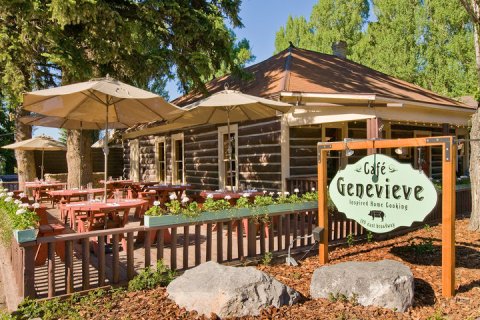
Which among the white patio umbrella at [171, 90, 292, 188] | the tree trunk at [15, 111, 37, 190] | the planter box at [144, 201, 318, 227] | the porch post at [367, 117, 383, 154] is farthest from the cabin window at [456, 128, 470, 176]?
the tree trunk at [15, 111, 37, 190]

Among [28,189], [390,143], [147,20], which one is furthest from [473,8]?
[28,189]

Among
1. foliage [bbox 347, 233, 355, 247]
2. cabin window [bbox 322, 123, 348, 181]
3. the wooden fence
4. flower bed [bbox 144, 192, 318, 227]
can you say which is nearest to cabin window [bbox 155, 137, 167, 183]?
cabin window [bbox 322, 123, 348, 181]

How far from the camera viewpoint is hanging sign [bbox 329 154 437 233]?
4.54 metres

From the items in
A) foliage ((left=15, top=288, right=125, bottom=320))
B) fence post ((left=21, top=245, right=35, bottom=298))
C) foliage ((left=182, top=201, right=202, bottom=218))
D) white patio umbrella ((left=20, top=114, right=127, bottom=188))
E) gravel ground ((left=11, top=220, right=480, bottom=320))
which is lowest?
gravel ground ((left=11, top=220, right=480, bottom=320))

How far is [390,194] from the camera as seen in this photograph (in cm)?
482

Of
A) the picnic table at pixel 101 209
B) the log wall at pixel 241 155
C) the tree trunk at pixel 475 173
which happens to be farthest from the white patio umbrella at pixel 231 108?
the tree trunk at pixel 475 173

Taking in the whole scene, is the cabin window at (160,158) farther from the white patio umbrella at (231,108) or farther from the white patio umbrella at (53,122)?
the white patio umbrella at (231,108)

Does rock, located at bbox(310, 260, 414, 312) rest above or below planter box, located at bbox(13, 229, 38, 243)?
below

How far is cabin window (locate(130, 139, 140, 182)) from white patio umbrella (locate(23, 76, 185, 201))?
10.6m

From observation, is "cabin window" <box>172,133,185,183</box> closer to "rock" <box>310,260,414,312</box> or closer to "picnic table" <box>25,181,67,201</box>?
"picnic table" <box>25,181,67,201</box>

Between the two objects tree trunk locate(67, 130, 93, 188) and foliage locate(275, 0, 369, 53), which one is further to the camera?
foliage locate(275, 0, 369, 53)

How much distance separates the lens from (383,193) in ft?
16.1

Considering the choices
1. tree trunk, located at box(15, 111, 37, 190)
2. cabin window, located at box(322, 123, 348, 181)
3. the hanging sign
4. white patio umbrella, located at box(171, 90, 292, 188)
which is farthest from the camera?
tree trunk, located at box(15, 111, 37, 190)

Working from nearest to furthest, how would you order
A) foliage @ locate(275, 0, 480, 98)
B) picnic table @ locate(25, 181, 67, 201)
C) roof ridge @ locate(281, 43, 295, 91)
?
roof ridge @ locate(281, 43, 295, 91), picnic table @ locate(25, 181, 67, 201), foliage @ locate(275, 0, 480, 98)
